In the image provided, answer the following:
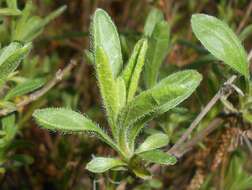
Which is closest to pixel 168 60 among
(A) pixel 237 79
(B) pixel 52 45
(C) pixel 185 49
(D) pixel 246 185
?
(C) pixel 185 49

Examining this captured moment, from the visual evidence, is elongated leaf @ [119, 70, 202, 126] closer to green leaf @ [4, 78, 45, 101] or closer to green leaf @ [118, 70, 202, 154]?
green leaf @ [118, 70, 202, 154]

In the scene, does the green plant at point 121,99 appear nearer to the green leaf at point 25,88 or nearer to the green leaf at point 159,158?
the green leaf at point 159,158

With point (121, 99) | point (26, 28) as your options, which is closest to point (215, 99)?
point (121, 99)

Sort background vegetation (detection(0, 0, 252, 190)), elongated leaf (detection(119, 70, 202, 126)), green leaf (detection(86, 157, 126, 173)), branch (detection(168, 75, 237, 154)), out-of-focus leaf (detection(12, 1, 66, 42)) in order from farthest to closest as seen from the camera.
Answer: out-of-focus leaf (detection(12, 1, 66, 42))
background vegetation (detection(0, 0, 252, 190))
branch (detection(168, 75, 237, 154))
green leaf (detection(86, 157, 126, 173))
elongated leaf (detection(119, 70, 202, 126))

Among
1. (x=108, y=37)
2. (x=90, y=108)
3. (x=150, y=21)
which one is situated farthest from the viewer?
(x=90, y=108)

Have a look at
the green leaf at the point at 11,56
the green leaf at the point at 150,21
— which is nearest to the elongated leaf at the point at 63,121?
the green leaf at the point at 11,56

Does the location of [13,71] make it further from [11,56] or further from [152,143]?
[152,143]

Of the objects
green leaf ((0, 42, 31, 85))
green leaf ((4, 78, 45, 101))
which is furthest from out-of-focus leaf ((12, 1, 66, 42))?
green leaf ((0, 42, 31, 85))
